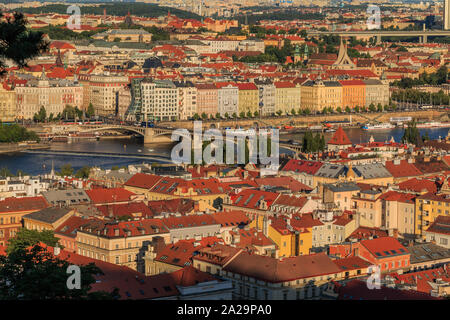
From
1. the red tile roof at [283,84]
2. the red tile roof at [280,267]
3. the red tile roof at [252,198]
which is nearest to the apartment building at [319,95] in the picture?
the red tile roof at [283,84]

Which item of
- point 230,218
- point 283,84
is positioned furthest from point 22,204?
point 283,84

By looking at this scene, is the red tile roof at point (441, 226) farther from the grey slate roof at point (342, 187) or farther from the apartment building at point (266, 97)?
the apartment building at point (266, 97)

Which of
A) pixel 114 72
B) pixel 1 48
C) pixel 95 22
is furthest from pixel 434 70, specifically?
pixel 1 48

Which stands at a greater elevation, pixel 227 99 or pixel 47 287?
pixel 47 287

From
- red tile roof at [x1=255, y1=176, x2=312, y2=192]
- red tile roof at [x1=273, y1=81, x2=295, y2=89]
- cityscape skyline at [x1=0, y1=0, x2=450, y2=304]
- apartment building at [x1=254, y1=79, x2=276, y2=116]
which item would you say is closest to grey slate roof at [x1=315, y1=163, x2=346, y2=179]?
cityscape skyline at [x1=0, y1=0, x2=450, y2=304]

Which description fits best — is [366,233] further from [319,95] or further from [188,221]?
[319,95]

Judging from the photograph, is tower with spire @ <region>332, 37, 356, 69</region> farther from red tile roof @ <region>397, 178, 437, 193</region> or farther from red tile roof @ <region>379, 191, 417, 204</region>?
red tile roof @ <region>379, 191, 417, 204</region>
